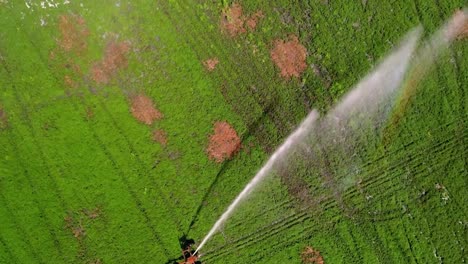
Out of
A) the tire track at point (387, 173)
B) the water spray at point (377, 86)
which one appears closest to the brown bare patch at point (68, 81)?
the water spray at point (377, 86)

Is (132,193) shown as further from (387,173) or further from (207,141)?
(387,173)

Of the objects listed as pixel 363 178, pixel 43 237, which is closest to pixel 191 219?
pixel 43 237

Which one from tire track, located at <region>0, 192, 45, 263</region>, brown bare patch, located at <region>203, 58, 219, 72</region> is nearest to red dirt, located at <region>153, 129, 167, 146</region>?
brown bare patch, located at <region>203, 58, 219, 72</region>

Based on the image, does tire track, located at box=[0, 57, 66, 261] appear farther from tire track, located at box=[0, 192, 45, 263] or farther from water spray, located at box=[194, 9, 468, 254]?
water spray, located at box=[194, 9, 468, 254]

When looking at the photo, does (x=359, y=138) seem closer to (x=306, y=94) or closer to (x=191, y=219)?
(x=306, y=94)

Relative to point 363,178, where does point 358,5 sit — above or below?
above

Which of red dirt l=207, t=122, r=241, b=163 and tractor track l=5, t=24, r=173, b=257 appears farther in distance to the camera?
red dirt l=207, t=122, r=241, b=163

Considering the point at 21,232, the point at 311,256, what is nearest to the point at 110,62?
the point at 21,232
